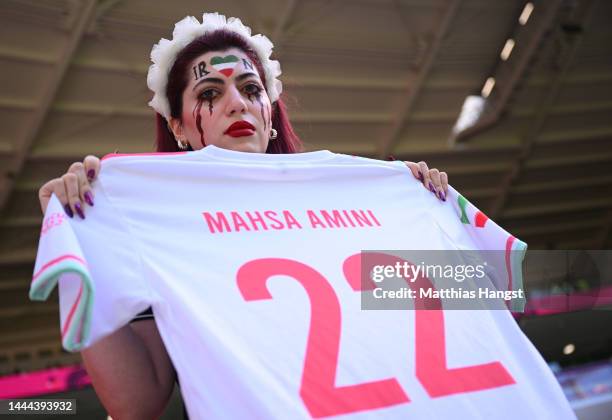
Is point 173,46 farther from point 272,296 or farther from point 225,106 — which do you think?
point 272,296

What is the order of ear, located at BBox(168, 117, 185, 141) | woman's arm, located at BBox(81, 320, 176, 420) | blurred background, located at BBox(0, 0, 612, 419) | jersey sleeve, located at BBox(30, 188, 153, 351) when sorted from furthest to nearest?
blurred background, located at BBox(0, 0, 612, 419), ear, located at BBox(168, 117, 185, 141), woman's arm, located at BBox(81, 320, 176, 420), jersey sleeve, located at BBox(30, 188, 153, 351)

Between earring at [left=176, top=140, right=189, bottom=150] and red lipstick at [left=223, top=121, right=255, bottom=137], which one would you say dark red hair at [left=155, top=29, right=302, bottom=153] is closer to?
earring at [left=176, top=140, right=189, bottom=150]

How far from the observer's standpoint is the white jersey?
45.1 inches

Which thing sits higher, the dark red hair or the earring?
the dark red hair

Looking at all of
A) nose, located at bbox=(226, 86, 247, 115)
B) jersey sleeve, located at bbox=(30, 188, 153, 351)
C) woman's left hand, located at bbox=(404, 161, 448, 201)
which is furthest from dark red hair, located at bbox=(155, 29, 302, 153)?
jersey sleeve, located at bbox=(30, 188, 153, 351)

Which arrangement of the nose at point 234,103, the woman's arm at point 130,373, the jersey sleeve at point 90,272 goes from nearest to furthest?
the jersey sleeve at point 90,272 → the woman's arm at point 130,373 → the nose at point 234,103

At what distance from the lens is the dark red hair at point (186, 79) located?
165 cm

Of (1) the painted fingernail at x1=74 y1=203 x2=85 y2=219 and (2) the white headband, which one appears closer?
(1) the painted fingernail at x1=74 y1=203 x2=85 y2=219

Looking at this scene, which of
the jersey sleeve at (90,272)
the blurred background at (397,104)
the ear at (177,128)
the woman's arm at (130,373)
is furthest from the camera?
the blurred background at (397,104)

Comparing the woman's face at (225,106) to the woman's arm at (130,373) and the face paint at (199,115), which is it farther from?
the woman's arm at (130,373)

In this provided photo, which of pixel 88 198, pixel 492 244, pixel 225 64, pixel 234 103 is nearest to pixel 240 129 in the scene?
pixel 234 103

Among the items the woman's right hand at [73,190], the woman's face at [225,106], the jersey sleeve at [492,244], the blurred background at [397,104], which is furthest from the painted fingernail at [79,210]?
the blurred background at [397,104]

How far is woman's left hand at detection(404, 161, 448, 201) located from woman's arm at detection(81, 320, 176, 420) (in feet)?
2.74

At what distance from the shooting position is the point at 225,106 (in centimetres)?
157
